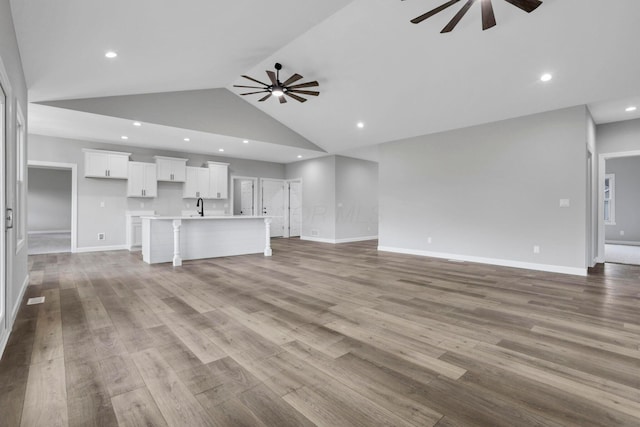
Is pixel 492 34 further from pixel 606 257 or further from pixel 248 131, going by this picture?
pixel 606 257

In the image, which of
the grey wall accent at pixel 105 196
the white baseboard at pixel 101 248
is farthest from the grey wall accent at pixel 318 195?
the white baseboard at pixel 101 248

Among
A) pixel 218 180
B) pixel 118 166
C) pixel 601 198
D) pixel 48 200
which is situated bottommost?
pixel 601 198

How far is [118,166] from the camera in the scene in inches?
287

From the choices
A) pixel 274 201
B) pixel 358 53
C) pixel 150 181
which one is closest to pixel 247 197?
pixel 274 201

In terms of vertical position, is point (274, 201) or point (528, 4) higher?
point (528, 4)

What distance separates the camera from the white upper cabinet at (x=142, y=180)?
7.45 metres

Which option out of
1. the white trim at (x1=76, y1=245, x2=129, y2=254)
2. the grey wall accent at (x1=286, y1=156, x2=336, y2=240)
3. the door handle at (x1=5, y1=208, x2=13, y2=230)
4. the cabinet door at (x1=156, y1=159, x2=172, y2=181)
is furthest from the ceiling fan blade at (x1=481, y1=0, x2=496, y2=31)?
the white trim at (x1=76, y1=245, x2=129, y2=254)

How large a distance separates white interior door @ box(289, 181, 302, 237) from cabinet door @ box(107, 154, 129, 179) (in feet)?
16.2

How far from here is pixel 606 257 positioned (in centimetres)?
657

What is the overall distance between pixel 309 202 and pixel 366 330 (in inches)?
294

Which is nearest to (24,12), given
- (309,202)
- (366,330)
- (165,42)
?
(165,42)

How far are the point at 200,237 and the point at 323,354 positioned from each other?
4618 millimetres

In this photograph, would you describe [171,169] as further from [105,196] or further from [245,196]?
[245,196]

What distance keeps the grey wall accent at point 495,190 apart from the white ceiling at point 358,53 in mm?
439
